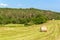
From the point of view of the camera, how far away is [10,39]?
16281 mm

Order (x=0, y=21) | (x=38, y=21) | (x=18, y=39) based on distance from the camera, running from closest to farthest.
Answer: (x=18, y=39), (x=38, y=21), (x=0, y=21)

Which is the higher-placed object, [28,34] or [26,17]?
[28,34]

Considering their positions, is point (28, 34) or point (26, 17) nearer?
point (28, 34)

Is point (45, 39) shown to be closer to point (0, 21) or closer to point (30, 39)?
point (30, 39)

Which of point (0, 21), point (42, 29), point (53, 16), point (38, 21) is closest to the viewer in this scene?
point (42, 29)

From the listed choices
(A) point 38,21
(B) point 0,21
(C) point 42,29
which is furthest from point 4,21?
(C) point 42,29

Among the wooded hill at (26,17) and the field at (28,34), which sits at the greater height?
the field at (28,34)

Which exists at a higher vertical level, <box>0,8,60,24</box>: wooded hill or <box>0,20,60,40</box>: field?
<box>0,20,60,40</box>: field

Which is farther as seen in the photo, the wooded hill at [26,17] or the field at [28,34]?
the wooded hill at [26,17]

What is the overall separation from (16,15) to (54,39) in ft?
141

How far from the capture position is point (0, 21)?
46.7 metres

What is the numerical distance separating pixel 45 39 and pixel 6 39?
363 centimetres

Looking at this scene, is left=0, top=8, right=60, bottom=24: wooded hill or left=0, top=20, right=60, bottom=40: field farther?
left=0, top=8, right=60, bottom=24: wooded hill

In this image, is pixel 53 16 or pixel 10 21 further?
pixel 53 16
